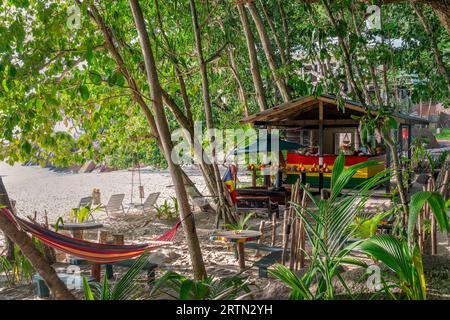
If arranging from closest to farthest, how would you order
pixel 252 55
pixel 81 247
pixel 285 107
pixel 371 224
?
pixel 371 224
pixel 81 247
pixel 285 107
pixel 252 55

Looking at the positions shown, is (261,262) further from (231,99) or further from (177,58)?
(231,99)

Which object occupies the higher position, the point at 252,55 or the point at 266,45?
the point at 266,45

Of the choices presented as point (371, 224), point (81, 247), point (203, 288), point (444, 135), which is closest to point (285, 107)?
point (81, 247)

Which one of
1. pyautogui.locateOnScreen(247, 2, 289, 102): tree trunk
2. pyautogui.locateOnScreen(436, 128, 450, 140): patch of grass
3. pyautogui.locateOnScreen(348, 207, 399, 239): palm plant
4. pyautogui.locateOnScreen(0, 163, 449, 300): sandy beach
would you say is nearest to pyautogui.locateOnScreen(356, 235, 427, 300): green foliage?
pyautogui.locateOnScreen(348, 207, 399, 239): palm plant

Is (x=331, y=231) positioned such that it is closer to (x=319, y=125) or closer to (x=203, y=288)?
(x=203, y=288)

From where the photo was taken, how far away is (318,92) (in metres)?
5.16

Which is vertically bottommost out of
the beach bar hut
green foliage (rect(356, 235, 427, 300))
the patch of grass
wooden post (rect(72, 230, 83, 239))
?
wooden post (rect(72, 230, 83, 239))

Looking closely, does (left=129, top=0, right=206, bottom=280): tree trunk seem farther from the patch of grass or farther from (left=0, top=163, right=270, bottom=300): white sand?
the patch of grass

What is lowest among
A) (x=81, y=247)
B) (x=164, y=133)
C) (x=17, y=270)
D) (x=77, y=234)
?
(x=17, y=270)

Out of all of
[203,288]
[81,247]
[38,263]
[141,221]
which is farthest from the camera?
[141,221]

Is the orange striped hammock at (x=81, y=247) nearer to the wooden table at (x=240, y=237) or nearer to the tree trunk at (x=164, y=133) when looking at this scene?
the tree trunk at (x=164, y=133)

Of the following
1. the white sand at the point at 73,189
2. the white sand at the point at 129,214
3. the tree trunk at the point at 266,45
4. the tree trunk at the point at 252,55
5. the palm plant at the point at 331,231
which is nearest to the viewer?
the palm plant at the point at 331,231

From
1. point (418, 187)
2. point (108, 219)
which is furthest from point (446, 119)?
point (108, 219)

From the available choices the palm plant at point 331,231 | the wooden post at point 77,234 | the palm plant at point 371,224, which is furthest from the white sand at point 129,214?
the palm plant at point 331,231
